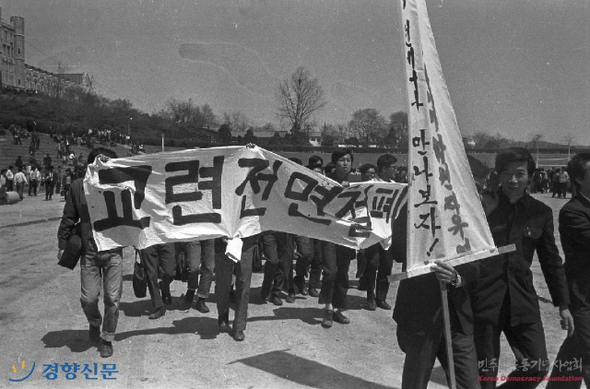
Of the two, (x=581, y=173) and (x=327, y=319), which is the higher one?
(x=581, y=173)

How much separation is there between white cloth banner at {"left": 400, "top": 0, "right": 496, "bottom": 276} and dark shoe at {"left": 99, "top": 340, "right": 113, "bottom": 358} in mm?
3397

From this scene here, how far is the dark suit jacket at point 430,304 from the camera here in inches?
136

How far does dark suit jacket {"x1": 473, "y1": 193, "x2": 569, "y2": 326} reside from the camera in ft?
11.9

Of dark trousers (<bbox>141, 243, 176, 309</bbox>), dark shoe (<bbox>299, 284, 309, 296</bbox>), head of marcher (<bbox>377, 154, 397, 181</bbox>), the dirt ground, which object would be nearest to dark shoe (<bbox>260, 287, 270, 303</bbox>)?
the dirt ground

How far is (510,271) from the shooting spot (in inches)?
144

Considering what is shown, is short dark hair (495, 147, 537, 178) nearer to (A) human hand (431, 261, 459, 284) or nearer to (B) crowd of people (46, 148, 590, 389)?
(B) crowd of people (46, 148, 590, 389)

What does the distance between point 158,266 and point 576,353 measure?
4894mm

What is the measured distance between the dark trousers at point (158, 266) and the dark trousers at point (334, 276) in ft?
6.27

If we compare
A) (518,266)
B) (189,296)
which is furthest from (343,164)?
(518,266)

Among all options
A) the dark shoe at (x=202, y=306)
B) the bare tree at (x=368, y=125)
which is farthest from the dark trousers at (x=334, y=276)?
the bare tree at (x=368, y=125)

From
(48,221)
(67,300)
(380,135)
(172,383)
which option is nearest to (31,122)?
(380,135)

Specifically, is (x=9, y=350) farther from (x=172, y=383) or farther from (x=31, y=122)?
(x=31, y=122)

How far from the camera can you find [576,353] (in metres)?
3.94

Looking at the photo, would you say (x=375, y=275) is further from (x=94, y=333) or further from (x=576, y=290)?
(x=576, y=290)
